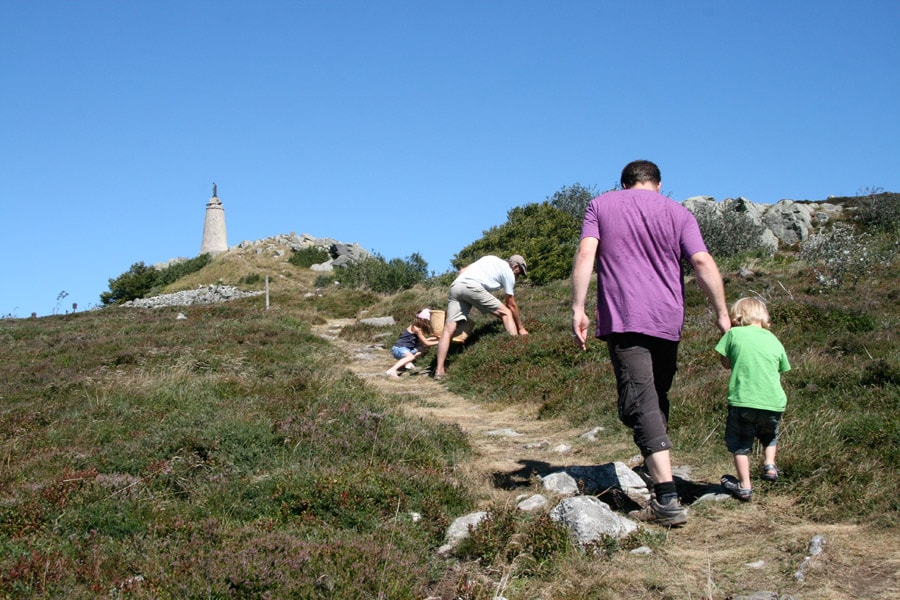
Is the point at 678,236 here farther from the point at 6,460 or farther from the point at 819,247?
the point at 819,247

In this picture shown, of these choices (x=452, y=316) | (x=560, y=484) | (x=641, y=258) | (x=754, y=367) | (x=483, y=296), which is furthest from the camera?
(x=452, y=316)

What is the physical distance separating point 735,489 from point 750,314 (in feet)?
4.20

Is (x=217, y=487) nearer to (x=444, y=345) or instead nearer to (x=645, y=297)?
(x=645, y=297)

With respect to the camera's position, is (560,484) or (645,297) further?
(560,484)

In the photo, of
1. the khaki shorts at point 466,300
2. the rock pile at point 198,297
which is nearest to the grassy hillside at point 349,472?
the khaki shorts at point 466,300

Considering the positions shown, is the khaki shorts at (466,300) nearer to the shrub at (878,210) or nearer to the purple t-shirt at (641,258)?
the purple t-shirt at (641,258)

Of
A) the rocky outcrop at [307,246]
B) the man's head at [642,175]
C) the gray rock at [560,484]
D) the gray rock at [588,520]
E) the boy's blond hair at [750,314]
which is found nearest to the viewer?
the gray rock at [588,520]

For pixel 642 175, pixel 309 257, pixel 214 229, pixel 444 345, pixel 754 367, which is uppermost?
pixel 214 229

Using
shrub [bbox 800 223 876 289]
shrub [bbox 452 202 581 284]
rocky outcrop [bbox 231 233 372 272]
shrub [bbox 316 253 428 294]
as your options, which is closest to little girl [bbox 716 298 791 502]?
shrub [bbox 800 223 876 289]

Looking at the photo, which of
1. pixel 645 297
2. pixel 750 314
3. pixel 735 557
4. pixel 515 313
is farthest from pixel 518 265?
pixel 735 557

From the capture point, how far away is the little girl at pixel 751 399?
5.13 meters

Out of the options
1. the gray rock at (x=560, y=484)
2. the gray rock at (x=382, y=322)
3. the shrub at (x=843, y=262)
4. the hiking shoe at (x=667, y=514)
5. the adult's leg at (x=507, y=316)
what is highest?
the shrub at (x=843, y=262)

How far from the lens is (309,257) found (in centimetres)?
4925

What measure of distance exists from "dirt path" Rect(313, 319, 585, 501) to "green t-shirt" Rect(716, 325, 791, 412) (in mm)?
1683
